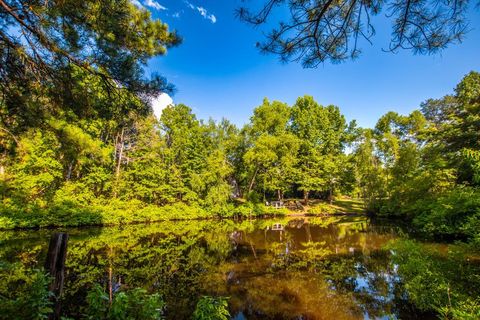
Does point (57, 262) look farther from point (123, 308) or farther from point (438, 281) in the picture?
point (438, 281)

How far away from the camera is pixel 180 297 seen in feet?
17.8

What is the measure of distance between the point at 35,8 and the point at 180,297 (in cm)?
582

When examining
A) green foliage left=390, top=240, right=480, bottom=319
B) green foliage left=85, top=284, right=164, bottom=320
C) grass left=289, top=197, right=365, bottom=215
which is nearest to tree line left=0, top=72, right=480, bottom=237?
green foliage left=390, top=240, right=480, bottom=319

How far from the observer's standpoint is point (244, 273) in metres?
7.19

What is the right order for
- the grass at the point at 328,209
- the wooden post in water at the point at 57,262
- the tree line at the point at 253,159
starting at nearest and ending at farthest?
the wooden post in water at the point at 57,262 < the tree line at the point at 253,159 < the grass at the point at 328,209

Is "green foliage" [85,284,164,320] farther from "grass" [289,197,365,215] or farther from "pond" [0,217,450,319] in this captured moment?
"grass" [289,197,365,215]

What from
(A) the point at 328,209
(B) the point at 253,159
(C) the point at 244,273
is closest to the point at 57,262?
(C) the point at 244,273

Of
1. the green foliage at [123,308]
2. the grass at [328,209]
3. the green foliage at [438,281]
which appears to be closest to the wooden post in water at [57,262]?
the green foliage at [123,308]

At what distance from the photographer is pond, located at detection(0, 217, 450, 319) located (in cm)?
505

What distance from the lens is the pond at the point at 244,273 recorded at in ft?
16.6

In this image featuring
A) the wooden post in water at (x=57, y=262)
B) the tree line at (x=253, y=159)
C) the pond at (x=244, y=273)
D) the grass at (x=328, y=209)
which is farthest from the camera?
the grass at (x=328, y=209)

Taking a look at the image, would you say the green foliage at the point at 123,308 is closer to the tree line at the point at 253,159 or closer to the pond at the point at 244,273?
the pond at the point at 244,273

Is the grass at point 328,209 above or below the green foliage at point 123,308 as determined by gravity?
below

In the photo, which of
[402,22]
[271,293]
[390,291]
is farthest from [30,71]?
[390,291]
